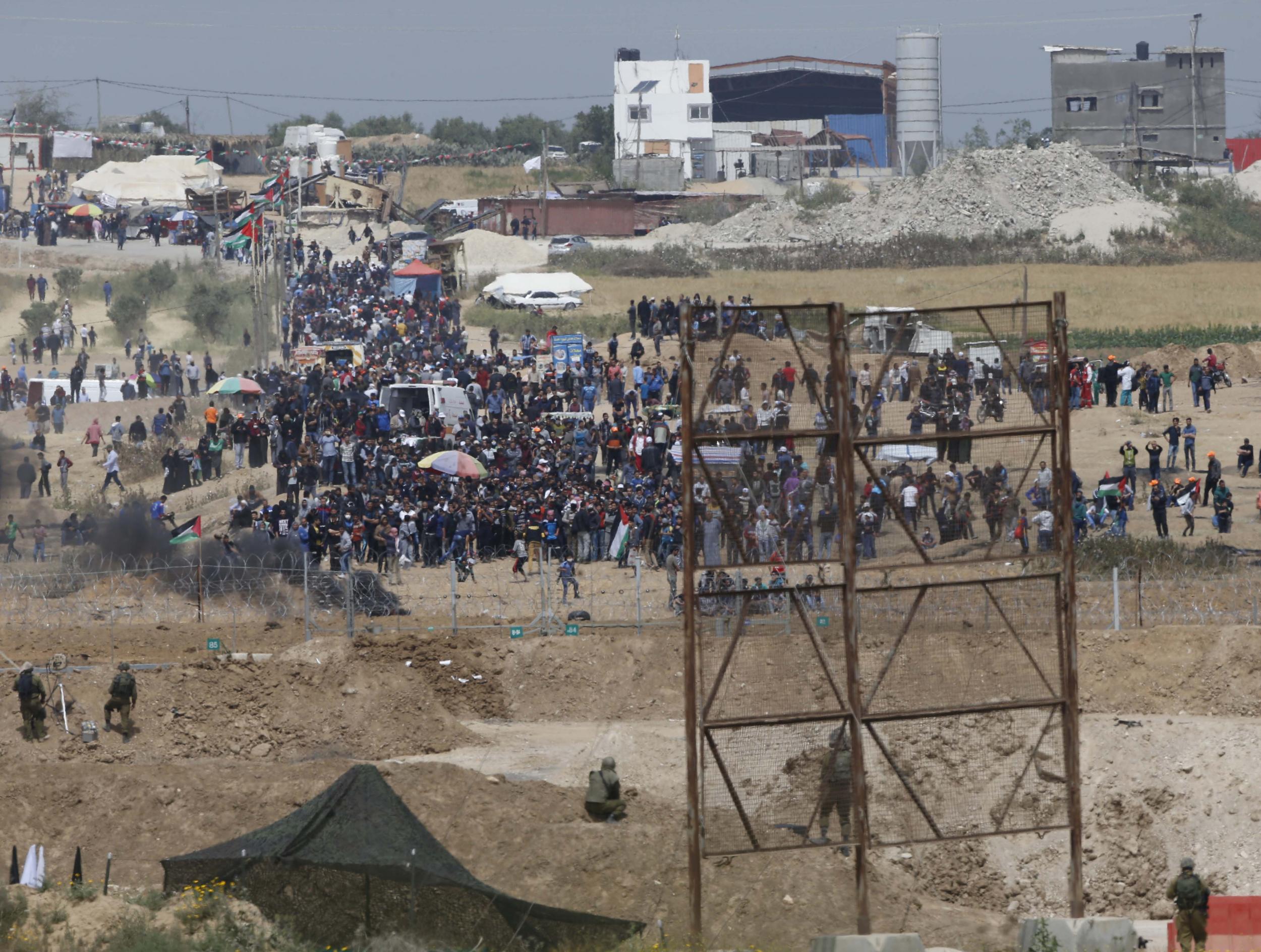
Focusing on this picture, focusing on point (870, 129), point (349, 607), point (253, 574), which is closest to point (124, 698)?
point (349, 607)

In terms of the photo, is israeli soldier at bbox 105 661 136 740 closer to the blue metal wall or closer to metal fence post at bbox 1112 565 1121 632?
→ metal fence post at bbox 1112 565 1121 632

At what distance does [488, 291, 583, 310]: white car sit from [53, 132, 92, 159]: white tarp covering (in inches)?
1887

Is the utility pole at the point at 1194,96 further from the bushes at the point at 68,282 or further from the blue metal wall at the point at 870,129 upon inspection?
the bushes at the point at 68,282

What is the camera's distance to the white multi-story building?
119m

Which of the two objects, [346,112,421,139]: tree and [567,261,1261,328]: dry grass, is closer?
[567,261,1261,328]: dry grass

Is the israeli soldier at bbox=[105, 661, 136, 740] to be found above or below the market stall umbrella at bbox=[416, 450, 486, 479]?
below

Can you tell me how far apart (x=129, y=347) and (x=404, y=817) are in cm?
4100

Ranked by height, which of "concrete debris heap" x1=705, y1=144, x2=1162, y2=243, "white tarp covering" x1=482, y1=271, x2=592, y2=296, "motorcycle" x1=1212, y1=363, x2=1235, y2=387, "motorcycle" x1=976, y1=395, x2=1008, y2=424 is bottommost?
"motorcycle" x1=1212, y1=363, x2=1235, y2=387

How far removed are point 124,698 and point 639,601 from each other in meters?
7.31

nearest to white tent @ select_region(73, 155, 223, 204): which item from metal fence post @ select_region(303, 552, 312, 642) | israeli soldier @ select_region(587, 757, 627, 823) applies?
metal fence post @ select_region(303, 552, 312, 642)

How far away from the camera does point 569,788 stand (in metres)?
19.7

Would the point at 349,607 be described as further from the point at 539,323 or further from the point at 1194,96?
the point at 1194,96

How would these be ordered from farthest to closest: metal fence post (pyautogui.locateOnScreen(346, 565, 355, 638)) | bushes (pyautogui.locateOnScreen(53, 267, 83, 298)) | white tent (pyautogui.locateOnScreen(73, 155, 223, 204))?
→ white tent (pyautogui.locateOnScreen(73, 155, 223, 204)) → bushes (pyautogui.locateOnScreen(53, 267, 83, 298)) → metal fence post (pyautogui.locateOnScreen(346, 565, 355, 638))

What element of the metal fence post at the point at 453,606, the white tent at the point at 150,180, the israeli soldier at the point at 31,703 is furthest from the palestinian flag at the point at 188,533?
the white tent at the point at 150,180
